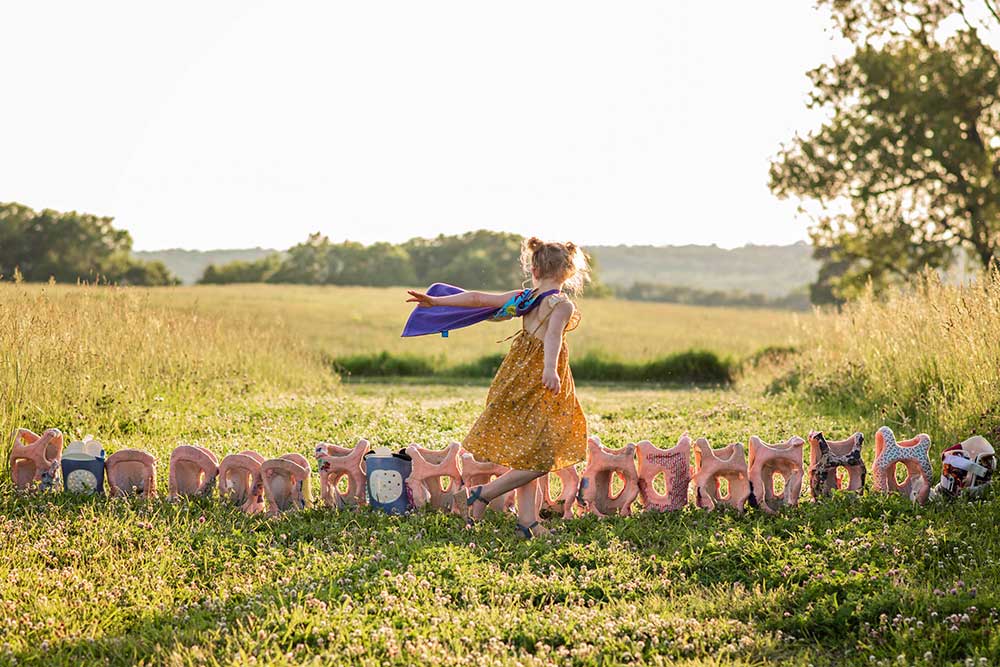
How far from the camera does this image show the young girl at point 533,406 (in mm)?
6176

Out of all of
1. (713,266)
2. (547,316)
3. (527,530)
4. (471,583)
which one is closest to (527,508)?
(527,530)

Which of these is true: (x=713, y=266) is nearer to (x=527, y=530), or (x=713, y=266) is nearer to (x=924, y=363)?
(x=924, y=363)

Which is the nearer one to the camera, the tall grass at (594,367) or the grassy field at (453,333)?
the tall grass at (594,367)

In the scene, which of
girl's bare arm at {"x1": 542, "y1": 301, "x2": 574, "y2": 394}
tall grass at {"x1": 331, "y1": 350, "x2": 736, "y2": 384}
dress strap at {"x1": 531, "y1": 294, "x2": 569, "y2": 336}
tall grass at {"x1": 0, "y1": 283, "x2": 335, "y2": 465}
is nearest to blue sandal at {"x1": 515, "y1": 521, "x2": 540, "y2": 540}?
girl's bare arm at {"x1": 542, "y1": 301, "x2": 574, "y2": 394}

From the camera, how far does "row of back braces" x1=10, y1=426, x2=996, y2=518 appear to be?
262 inches

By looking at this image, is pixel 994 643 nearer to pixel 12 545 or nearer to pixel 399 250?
pixel 12 545

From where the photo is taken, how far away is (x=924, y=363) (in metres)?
10.2

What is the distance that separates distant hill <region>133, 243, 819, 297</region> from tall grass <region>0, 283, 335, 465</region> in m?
79.9

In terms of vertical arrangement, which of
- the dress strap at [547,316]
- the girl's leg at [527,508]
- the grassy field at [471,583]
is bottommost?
the grassy field at [471,583]

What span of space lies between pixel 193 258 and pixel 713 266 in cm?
5530

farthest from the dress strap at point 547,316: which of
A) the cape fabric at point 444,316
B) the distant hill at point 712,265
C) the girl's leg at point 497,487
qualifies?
the distant hill at point 712,265

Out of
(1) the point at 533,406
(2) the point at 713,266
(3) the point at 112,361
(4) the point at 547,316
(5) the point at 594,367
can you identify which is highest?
(2) the point at 713,266

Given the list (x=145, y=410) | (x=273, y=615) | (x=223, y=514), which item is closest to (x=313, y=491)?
(x=223, y=514)

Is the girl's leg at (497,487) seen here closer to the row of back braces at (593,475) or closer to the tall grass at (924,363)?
the row of back braces at (593,475)
